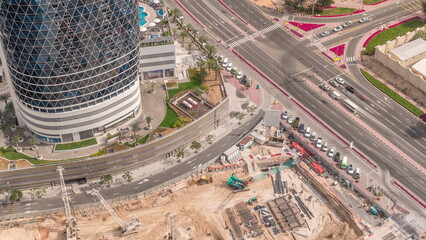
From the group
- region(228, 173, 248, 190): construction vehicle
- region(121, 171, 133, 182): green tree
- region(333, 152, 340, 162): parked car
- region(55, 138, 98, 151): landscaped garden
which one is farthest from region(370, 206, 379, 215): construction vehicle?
region(55, 138, 98, 151): landscaped garden

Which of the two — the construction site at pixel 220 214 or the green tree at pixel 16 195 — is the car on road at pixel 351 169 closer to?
the construction site at pixel 220 214

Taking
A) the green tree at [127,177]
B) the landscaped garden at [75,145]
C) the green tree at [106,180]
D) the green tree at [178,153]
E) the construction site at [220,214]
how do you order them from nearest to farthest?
the construction site at [220,214]
the green tree at [106,180]
the green tree at [127,177]
the landscaped garden at [75,145]
the green tree at [178,153]

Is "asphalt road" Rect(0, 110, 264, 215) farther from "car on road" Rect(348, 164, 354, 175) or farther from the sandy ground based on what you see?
"car on road" Rect(348, 164, 354, 175)

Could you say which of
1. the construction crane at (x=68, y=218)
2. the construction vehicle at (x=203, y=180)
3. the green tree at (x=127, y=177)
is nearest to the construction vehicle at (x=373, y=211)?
the construction vehicle at (x=203, y=180)

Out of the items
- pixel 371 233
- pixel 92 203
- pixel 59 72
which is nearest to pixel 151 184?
pixel 92 203

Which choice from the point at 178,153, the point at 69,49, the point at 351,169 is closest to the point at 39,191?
the point at 178,153

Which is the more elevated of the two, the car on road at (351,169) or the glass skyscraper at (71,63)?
the glass skyscraper at (71,63)
